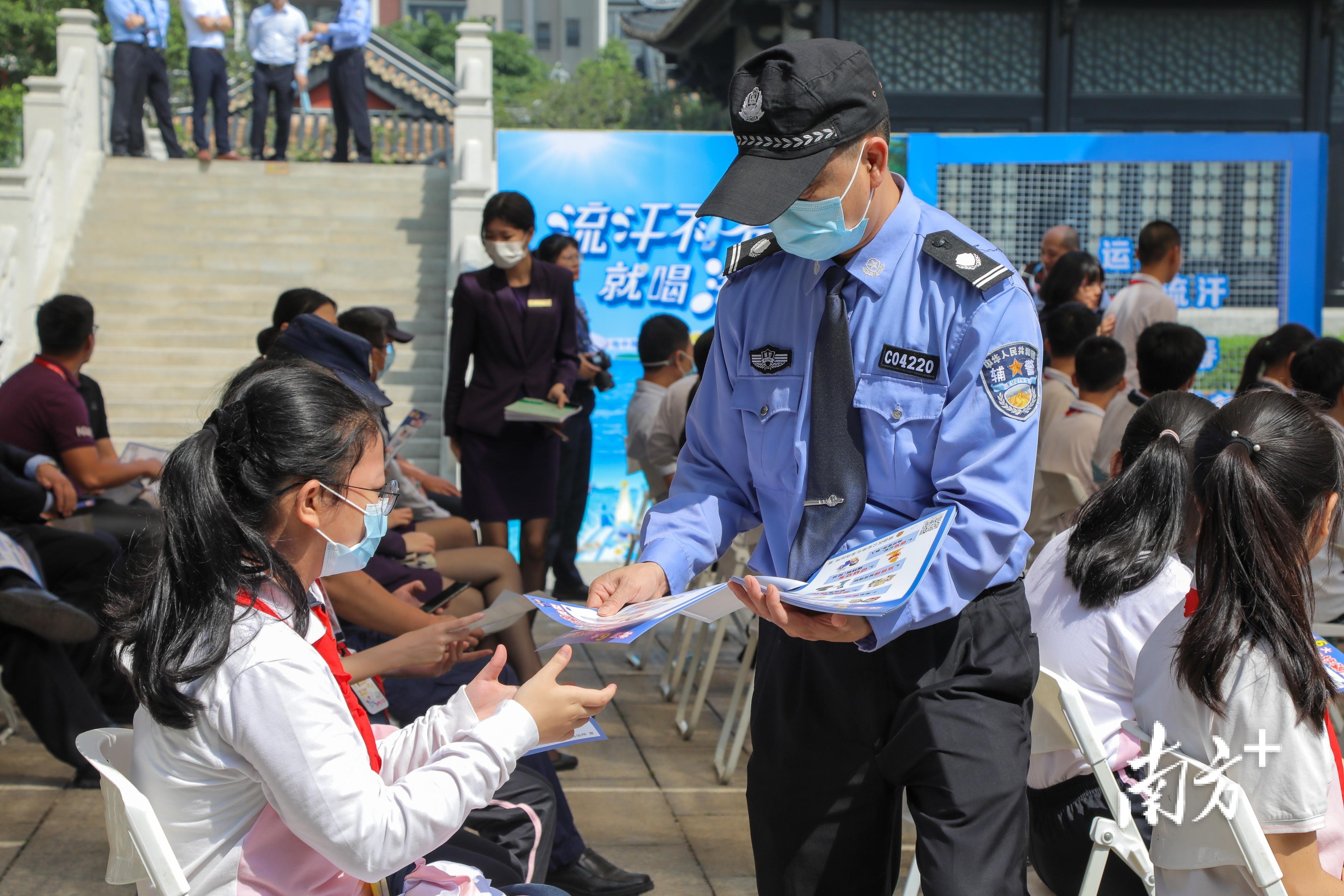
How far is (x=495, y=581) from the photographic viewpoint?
4434mm

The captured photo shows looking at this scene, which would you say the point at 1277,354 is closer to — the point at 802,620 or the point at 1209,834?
the point at 1209,834

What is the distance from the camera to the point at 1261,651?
183 cm

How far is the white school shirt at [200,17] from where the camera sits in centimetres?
1205

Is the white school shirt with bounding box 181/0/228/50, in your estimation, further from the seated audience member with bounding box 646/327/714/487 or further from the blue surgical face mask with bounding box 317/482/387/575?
the blue surgical face mask with bounding box 317/482/387/575

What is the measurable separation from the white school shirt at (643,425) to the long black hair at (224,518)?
153 inches

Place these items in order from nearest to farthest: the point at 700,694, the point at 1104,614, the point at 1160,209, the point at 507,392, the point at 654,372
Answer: the point at 1104,614 → the point at 700,694 → the point at 507,392 → the point at 654,372 → the point at 1160,209

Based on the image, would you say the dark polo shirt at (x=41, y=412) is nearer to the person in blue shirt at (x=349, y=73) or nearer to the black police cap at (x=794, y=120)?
the black police cap at (x=794, y=120)

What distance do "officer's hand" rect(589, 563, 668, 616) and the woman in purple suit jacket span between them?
3521 millimetres

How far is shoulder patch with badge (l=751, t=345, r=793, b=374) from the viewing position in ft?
6.71

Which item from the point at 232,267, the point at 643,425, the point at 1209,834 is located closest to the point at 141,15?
the point at 232,267

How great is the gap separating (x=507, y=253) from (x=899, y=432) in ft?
11.9

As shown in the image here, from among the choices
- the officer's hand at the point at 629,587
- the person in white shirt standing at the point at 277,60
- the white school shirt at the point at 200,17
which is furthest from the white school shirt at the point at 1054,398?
the white school shirt at the point at 200,17

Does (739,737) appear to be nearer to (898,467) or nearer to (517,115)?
(898,467)

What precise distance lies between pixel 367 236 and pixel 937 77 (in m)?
5.59
